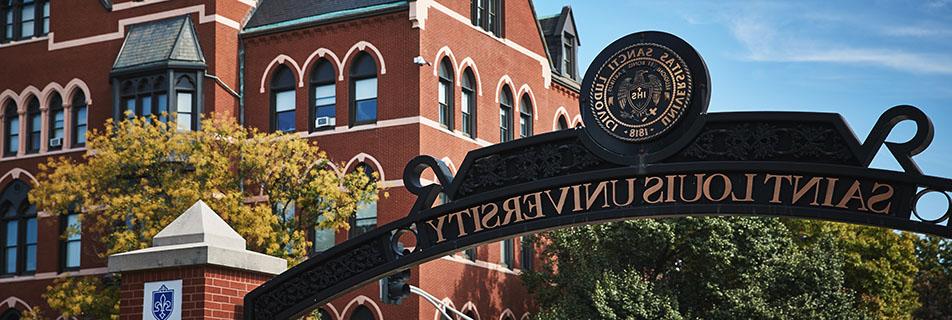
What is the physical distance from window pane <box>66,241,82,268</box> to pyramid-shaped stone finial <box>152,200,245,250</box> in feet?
101

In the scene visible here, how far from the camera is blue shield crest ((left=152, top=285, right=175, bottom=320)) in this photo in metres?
11.7

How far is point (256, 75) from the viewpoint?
133ft

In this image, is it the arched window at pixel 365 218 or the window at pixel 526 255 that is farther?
the window at pixel 526 255

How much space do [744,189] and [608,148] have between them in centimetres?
106

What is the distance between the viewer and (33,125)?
43.0 m

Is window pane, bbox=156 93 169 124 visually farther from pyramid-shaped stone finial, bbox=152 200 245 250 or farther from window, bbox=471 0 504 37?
pyramid-shaped stone finial, bbox=152 200 245 250

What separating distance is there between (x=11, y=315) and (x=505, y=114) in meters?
15.2

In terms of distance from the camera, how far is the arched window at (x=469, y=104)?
40.6 metres

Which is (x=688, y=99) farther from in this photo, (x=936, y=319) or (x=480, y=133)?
(x=936, y=319)

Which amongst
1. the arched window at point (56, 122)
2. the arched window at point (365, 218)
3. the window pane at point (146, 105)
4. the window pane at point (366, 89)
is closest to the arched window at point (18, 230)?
the arched window at point (56, 122)

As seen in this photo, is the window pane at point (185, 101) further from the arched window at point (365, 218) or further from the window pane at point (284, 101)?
the arched window at point (365, 218)

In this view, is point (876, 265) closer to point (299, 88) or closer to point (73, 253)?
point (299, 88)

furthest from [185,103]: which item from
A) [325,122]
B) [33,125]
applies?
[33,125]

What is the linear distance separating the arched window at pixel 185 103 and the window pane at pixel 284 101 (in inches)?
90.1
